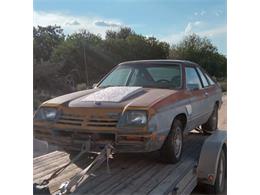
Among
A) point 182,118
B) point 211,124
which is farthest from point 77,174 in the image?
point 211,124

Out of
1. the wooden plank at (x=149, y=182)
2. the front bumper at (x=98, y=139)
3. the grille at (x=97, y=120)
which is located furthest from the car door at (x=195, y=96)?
the grille at (x=97, y=120)

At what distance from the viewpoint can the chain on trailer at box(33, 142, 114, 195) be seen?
2561mm

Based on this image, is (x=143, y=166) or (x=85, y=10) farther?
(x=143, y=166)

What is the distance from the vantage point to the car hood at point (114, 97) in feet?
9.07

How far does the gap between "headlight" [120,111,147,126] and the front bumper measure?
0.06 metres

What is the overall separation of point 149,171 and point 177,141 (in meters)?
0.32

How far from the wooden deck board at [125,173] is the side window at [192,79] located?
479 mm

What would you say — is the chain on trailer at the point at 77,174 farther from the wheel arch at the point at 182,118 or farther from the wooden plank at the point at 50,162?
the wheel arch at the point at 182,118
